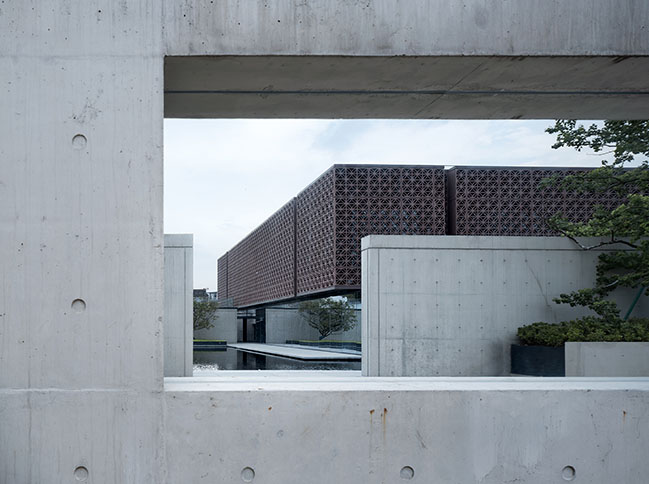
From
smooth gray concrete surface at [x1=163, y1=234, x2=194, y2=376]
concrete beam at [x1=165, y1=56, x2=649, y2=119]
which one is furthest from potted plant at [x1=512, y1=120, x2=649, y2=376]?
concrete beam at [x1=165, y1=56, x2=649, y2=119]

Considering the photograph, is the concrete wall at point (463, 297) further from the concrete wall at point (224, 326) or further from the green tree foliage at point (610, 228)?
the concrete wall at point (224, 326)

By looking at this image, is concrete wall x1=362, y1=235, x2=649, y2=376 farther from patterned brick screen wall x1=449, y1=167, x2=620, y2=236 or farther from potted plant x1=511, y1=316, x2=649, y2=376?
patterned brick screen wall x1=449, y1=167, x2=620, y2=236

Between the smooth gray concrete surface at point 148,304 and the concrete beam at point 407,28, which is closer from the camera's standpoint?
the smooth gray concrete surface at point 148,304

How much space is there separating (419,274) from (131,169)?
11.0 m

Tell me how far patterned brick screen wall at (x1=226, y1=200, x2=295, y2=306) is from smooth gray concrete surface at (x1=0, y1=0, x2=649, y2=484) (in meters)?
44.7

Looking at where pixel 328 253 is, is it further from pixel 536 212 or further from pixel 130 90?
pixel 130 90

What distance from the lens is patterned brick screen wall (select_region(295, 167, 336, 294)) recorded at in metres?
37.8

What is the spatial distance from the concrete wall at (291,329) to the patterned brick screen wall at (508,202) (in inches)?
811

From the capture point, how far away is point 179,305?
482 inches

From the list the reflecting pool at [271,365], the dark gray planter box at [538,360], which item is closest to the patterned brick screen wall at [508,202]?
the reflecting pool at [271,365]

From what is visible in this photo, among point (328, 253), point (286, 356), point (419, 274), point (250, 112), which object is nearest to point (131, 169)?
point (250, 112)

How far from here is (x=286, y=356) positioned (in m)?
32.1

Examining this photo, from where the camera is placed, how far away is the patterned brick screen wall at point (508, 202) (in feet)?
121

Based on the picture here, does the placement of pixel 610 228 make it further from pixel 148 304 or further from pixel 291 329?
pixel 291 329
